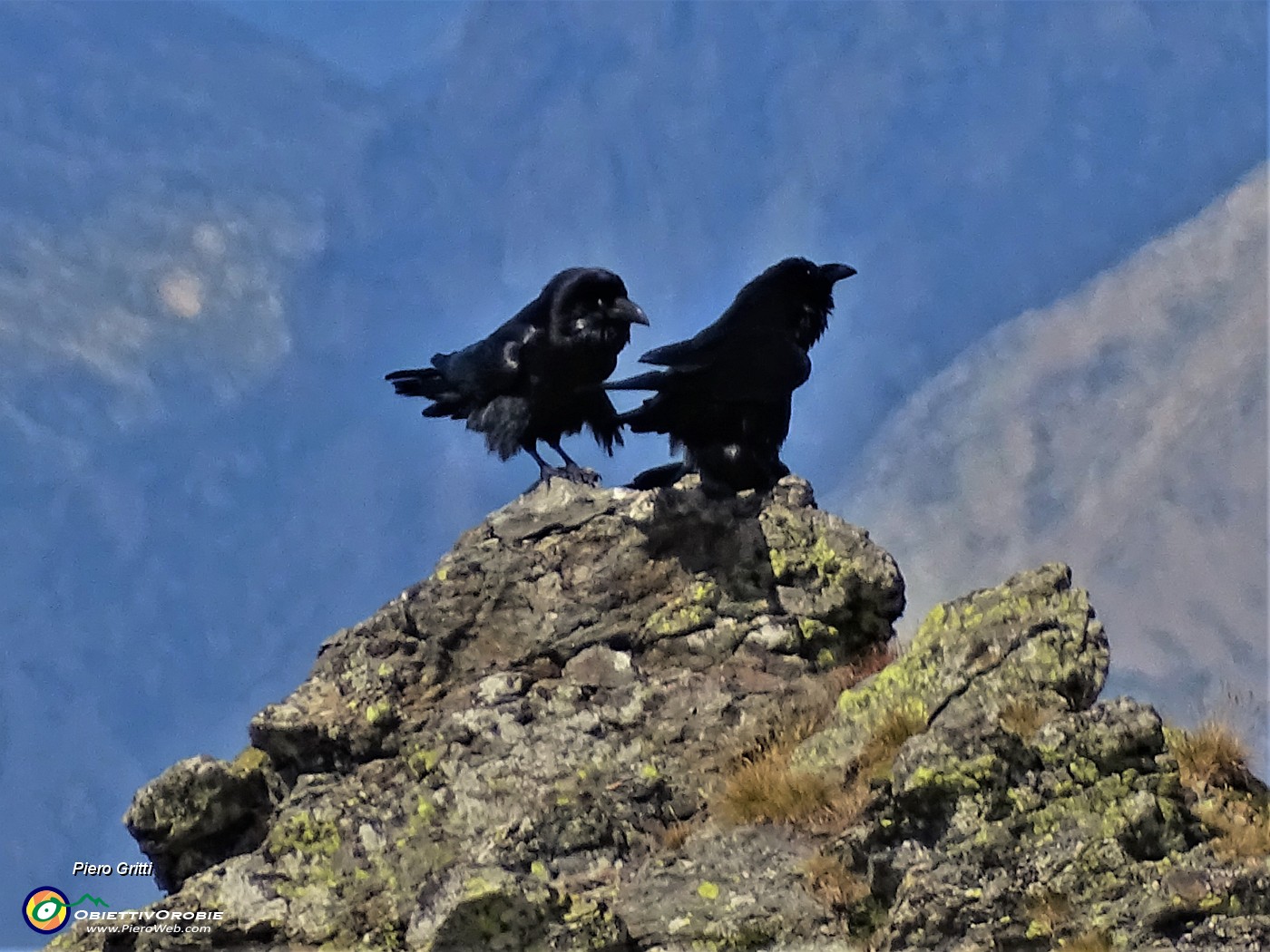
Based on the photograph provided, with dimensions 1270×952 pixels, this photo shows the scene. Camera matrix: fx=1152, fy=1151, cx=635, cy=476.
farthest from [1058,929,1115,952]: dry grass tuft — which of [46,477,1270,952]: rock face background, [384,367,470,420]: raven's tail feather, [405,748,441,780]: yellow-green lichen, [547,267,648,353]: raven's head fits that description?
[384,367,470,420]: raven's tail feather

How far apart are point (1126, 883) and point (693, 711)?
2.76 m

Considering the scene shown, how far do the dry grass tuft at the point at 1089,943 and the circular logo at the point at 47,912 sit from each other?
5.94m

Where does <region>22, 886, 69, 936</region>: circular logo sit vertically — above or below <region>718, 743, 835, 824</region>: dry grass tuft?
above

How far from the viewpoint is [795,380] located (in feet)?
27.8

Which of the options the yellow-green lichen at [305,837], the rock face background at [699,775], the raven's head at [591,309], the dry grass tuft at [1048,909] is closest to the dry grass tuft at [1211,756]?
the rock face background at [699,775]

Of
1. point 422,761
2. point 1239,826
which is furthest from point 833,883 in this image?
point 422,761

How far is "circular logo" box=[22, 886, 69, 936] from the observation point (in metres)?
7.25

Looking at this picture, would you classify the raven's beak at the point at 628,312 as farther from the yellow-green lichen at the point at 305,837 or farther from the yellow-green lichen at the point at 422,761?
the yellow-green lichen at the point at 305,837

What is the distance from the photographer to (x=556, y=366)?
931cm

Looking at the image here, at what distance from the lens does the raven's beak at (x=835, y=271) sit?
8680 mm

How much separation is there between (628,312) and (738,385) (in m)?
1.39

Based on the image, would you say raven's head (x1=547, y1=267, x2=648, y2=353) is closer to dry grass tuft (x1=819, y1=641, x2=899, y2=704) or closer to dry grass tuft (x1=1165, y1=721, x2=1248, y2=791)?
dry grass tuft (x1=819, y1=641, x2=899, y2=704)

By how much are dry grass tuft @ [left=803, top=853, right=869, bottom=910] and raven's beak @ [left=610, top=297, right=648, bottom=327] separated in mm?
4643

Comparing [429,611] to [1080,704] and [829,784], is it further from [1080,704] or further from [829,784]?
[1080,704]
